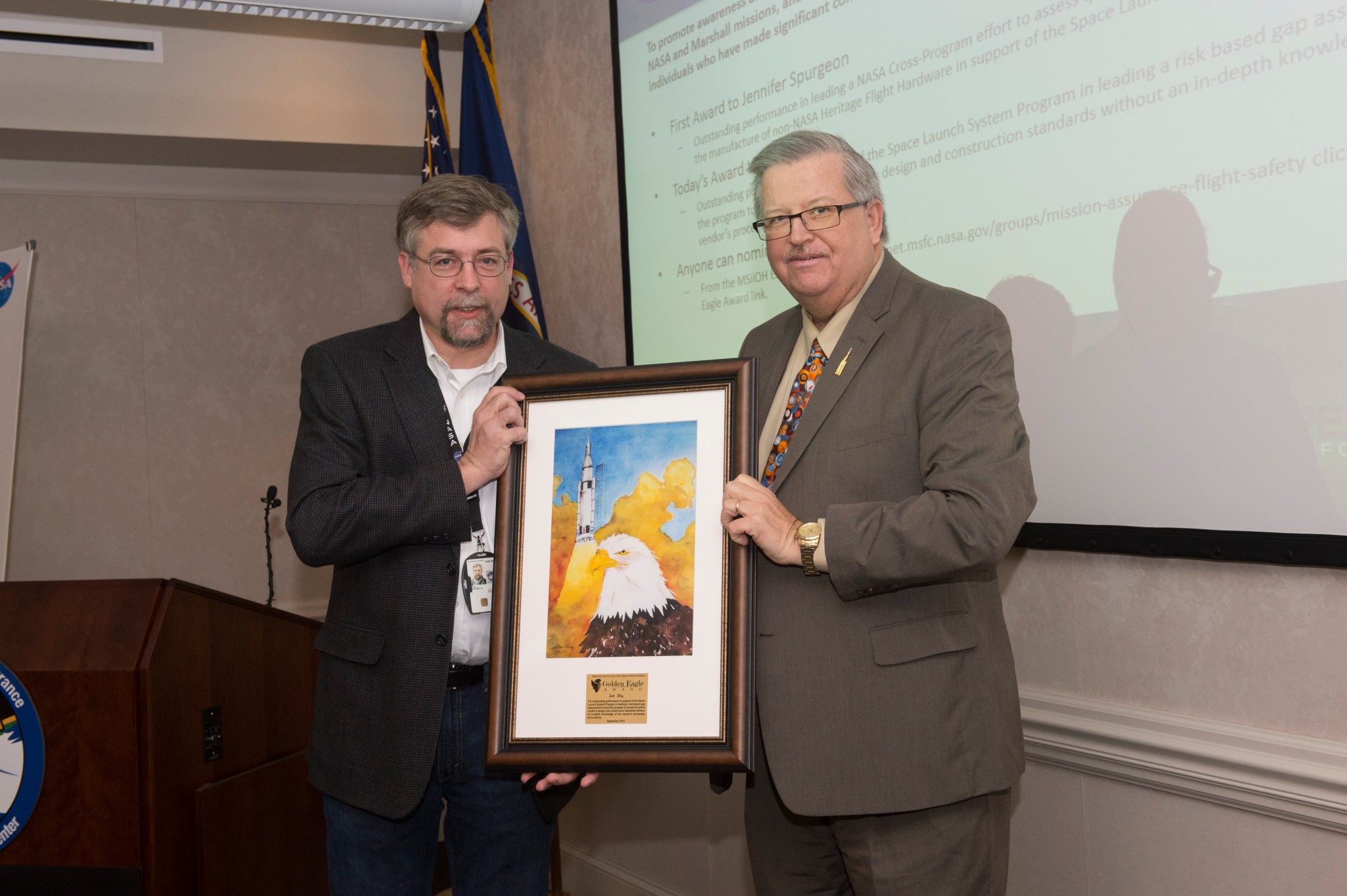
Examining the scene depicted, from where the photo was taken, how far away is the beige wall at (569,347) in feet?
6.38

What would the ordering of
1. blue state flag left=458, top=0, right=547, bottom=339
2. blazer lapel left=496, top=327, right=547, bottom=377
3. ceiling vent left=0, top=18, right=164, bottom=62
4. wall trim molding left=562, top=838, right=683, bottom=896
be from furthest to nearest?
ceiling vent left=0, top=18, right=164, bottom=62 → blue state flag left=458, top=0, right=547, bottom=339 → wall trim molding left=562, top=838, right=683, bottom=896 → blazer lapel left=496, top=327, right=547, bottom=377

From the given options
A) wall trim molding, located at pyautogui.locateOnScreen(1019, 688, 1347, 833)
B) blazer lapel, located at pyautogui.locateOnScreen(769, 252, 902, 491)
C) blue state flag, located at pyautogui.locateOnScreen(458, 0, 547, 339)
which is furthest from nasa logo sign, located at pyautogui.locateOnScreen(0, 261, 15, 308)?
wall trim molding, located at pyautogui.locateOnScreen(1019, 688, 1347, 833)

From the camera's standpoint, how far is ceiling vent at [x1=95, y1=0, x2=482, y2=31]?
3.58m

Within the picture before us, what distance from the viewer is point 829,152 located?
1756 mm

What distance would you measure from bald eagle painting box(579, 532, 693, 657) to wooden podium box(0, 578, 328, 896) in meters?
1.15

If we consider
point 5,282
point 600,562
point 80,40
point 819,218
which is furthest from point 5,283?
point 819,218

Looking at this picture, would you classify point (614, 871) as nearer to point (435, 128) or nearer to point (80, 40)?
point (435, 128)

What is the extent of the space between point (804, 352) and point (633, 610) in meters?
0.58

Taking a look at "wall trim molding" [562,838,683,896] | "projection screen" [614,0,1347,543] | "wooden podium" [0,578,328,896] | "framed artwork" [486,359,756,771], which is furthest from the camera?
"wall trim molding" [562,838,683,896]

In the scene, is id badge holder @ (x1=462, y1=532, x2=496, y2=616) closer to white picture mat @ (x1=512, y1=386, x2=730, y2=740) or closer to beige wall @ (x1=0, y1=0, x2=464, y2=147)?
white picture mat @ (x1=512, y1=386, x2=730, y2=740)

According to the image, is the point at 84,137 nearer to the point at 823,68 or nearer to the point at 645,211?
the point at 645,211

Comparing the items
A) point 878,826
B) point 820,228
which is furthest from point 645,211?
point 878,826

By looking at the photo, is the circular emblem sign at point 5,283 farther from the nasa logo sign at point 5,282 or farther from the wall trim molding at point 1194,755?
the wall trim molding at point 1194,755

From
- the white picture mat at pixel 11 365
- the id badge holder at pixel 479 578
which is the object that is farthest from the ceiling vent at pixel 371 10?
the id badge holder at pixel 479 578
